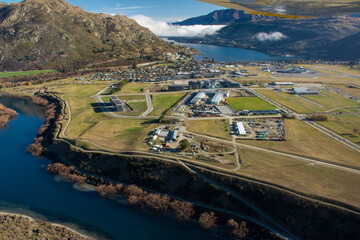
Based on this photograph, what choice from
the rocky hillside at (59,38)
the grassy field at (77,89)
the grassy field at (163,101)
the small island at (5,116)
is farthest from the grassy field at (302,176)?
the rocky hillside at (59,38)

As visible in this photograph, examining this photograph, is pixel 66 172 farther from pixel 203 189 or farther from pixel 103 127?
pixel 203 189

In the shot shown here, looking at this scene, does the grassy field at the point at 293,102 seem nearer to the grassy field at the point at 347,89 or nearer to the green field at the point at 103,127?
the grassy field at the point at 347,89

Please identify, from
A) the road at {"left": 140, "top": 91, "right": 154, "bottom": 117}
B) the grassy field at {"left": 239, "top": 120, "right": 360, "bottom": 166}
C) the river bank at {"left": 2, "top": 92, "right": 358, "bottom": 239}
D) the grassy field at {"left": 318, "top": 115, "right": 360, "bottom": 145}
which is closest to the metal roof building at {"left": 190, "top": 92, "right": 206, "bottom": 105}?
the road at {"left": 140, "top": 91, "right": 154, "bottom": 117}

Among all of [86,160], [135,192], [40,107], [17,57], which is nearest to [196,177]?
[135,192]

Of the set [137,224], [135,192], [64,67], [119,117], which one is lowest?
[137,224]

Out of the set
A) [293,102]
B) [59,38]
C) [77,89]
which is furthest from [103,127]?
[59,38]

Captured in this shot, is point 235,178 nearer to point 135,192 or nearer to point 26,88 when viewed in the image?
point 135,192

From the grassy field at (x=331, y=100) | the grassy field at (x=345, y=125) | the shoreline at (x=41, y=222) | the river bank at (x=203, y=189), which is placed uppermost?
the grassy field at (x=331, y=100)
